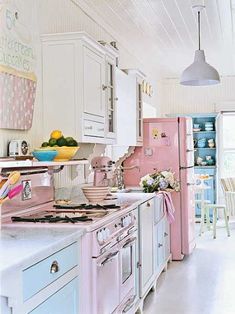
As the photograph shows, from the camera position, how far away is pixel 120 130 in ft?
16.5

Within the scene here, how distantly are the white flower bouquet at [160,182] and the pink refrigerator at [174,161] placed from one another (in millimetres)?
391

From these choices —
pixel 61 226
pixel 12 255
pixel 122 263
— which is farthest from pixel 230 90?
pixel 12 255

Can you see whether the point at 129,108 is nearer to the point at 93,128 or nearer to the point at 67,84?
the point at 93,128

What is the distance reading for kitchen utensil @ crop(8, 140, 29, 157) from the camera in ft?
10.0

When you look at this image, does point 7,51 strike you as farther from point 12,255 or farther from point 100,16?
point 100,16

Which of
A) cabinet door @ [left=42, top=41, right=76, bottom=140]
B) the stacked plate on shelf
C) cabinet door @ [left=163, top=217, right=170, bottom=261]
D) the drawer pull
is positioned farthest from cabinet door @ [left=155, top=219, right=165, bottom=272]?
the stacked plate on shelf

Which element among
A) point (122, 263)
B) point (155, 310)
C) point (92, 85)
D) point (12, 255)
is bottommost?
point (155, 310)

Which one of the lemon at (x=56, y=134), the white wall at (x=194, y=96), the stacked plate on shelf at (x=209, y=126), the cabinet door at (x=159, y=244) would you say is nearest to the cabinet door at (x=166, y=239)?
the cabinet door at (x=159, y=244)

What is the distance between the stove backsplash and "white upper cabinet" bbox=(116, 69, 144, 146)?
157cm

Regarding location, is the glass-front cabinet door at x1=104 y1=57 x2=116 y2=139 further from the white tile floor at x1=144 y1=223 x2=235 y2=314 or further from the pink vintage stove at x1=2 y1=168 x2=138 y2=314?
the white tile floor at x1=144 y1=223 x2=235 y2=314

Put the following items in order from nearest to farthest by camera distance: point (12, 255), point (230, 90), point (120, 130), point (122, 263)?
point (12, 255)
point (122, 263)
point (120, 130)
point (230, 90)

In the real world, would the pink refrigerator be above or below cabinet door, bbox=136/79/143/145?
below

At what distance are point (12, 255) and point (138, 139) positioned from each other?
12.8ft

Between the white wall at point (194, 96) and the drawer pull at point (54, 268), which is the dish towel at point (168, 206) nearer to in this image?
the drawer pull at point (54, 268)
